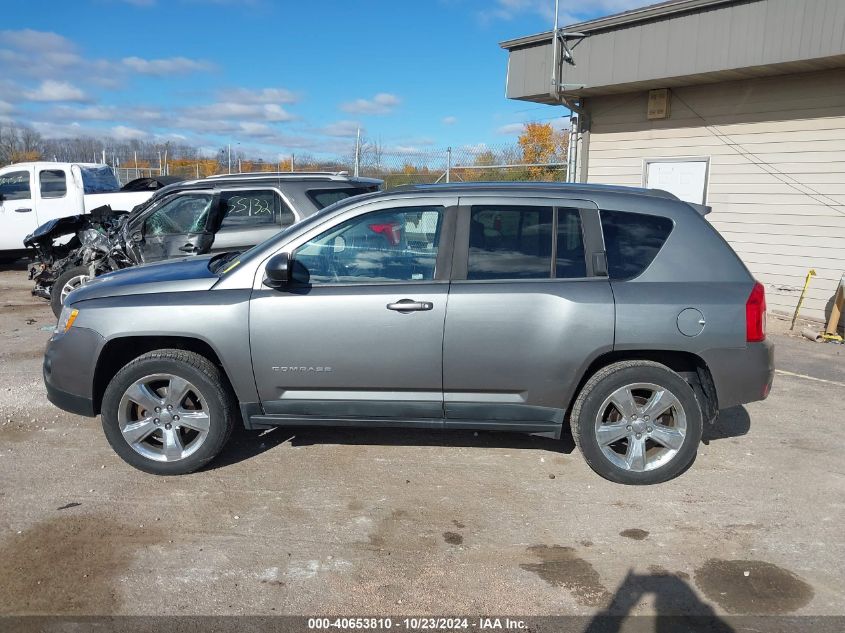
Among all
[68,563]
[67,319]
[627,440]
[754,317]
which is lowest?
[68,563]

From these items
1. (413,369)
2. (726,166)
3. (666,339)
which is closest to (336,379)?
(413,369)

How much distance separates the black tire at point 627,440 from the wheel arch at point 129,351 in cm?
225

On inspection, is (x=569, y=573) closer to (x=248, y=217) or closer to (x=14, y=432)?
(x=14, y=432)

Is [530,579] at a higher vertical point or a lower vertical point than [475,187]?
lower

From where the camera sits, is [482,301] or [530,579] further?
[482,301]

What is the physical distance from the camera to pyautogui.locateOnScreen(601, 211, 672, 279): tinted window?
4.34 metres

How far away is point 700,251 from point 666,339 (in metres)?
0.61

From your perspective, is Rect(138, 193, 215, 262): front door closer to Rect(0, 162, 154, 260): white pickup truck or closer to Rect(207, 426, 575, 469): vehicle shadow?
Rect(207, 426, 575, 469): vehicle shadow

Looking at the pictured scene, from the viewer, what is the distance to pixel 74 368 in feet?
14.6

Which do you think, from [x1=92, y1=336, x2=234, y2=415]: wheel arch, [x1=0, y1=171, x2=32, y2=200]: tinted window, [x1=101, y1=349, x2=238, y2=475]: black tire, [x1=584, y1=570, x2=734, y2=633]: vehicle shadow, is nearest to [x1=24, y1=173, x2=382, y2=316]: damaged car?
[x1=92, y1=336, x2=234, y2=415]: wheel arch

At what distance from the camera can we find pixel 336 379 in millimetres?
4328

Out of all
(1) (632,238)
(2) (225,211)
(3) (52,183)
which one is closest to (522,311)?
(1) (632,238)

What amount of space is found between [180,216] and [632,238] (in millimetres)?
5473

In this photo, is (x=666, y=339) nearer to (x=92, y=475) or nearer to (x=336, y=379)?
(x=336, y=379)
